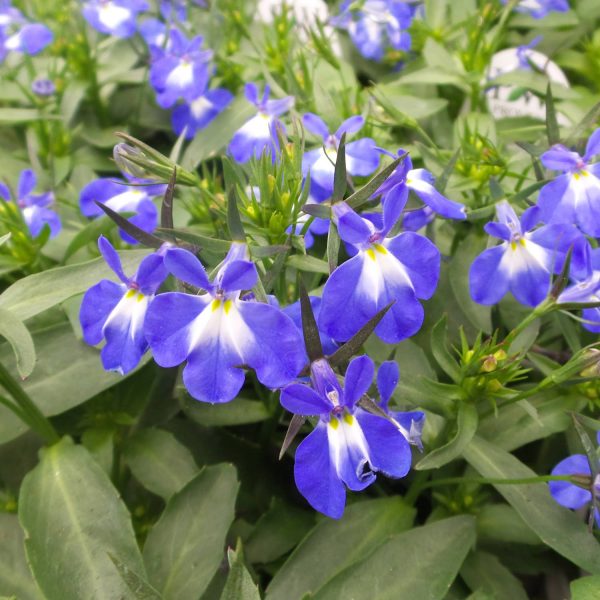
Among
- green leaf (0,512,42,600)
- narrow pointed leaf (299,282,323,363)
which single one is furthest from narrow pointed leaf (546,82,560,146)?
green leaf (0,512,42,600)

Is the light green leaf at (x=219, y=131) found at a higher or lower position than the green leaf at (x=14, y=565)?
higher

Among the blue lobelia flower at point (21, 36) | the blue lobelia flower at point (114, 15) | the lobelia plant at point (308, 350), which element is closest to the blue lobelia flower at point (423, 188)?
the lobelia plant at point (308, 350)

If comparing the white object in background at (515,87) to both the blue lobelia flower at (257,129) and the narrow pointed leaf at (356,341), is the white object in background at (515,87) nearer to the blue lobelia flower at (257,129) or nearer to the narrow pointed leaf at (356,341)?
the blue lobelia flower at (257,129)

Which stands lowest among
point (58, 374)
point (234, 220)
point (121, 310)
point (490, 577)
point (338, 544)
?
point (490, 577)

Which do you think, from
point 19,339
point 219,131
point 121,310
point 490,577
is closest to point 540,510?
point 490,577

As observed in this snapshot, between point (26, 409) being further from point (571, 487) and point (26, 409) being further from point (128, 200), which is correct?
point (571, 487)

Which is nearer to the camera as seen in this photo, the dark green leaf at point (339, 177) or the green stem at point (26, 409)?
the dark green leaf at point (339, 177)
